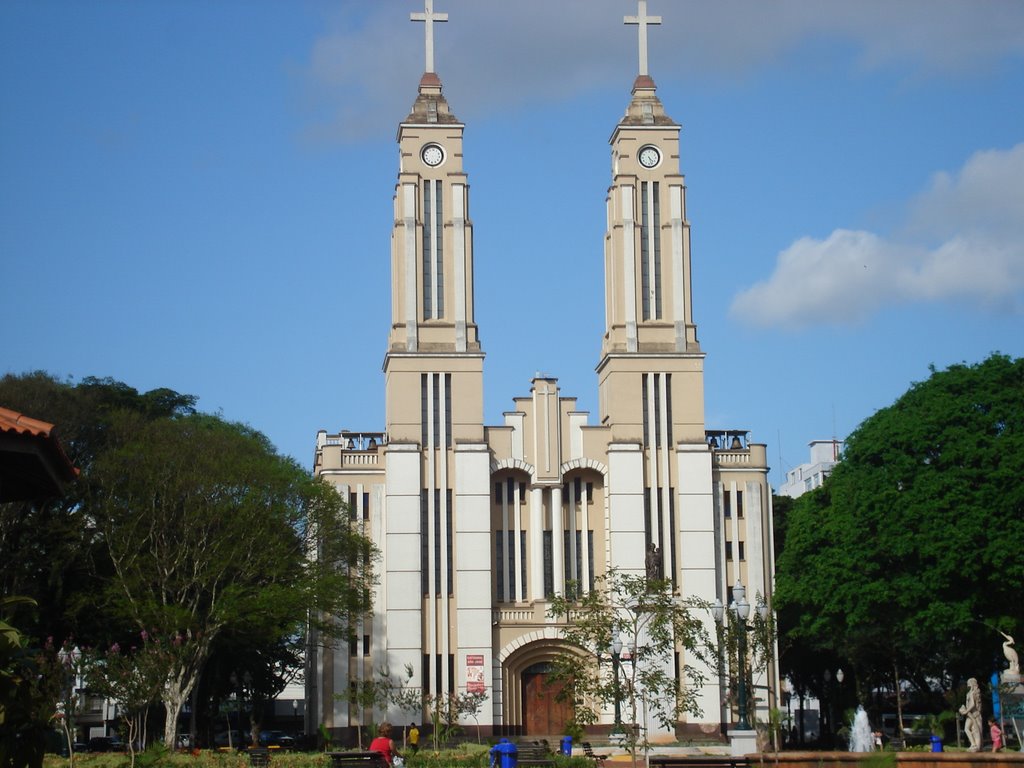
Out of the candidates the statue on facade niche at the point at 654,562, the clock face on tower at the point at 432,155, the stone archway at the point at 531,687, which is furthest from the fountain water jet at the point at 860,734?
the clock face on tower at the point at 432,155

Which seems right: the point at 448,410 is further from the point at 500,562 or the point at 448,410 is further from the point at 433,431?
the point at 500,562

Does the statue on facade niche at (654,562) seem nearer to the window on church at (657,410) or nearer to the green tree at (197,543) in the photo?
the window on church at (657,410)

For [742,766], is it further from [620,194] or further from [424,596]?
[620,194]

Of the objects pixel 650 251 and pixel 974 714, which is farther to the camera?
pixel 650 251

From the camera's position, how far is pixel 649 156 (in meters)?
58.6

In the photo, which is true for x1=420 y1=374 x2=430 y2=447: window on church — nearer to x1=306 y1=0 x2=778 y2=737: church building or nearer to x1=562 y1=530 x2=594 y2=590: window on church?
x1=306 y1=0 x2=778 y2=737: church building

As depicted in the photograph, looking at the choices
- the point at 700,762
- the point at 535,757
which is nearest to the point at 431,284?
the point at 535,757

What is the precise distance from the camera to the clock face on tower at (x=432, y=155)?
58.3 meters

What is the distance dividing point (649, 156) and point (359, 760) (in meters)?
35.3

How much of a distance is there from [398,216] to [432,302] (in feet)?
12.0

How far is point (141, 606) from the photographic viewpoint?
45031 millimetres

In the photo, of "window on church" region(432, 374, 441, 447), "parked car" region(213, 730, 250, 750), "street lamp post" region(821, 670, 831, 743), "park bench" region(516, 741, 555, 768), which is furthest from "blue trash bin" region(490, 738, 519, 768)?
"street lamp post" region(821, 670, 831, 743)

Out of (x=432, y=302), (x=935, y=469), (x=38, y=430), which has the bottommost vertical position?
(x=38, y=430)

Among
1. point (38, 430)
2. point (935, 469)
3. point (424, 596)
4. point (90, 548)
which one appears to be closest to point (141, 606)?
point (90, 548)
